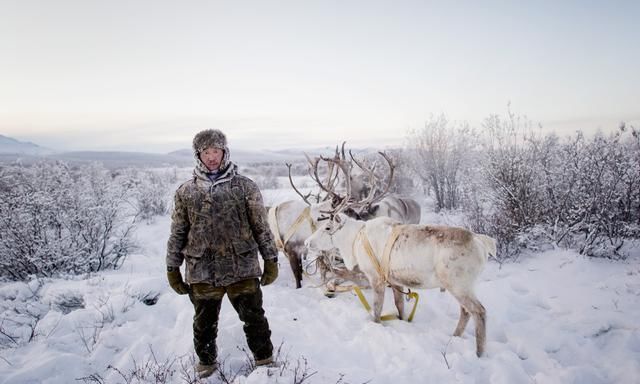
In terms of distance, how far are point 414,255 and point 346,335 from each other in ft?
3.92

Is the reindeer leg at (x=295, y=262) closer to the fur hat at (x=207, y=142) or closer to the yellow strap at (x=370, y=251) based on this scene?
the yellow strap at (x=370, y=251)

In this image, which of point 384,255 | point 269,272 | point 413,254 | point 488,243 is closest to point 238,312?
point 269,272

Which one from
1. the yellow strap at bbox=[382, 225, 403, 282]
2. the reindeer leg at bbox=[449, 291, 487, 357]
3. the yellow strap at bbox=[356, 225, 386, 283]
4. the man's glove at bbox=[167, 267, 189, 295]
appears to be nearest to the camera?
the man's glove at bbox=[167, 267, 189, 295]

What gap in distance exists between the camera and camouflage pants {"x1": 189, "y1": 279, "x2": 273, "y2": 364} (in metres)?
2.67

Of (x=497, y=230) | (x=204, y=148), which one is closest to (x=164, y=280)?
(x=204, y=148)

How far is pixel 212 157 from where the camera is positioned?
102 inches

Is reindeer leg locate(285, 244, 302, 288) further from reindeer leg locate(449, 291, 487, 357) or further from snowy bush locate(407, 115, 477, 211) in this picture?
snowy bush locate(407, 115, 477, 211)

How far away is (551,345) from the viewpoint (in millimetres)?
3260

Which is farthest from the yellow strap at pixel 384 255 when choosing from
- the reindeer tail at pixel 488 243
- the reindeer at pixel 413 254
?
the reindeer tail at pixel 488 243

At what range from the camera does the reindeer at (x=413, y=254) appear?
310cm

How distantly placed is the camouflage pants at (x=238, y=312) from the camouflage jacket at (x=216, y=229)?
0.37 ft

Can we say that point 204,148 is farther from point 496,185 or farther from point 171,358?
point 496,185

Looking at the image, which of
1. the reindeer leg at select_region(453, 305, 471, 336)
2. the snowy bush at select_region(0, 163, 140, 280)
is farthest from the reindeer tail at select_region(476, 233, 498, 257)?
the snowy bush at select_region(0, 163, 140, 280)

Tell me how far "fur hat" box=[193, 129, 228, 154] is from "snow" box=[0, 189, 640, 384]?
1731mm
